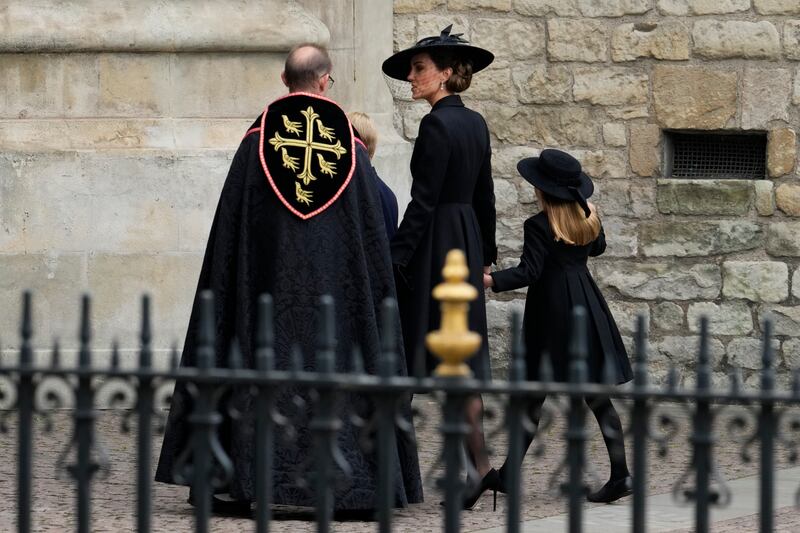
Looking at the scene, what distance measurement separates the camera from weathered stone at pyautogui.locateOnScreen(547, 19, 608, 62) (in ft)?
30.2

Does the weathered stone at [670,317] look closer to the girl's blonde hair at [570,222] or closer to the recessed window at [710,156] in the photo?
the recessed window at [710,156]

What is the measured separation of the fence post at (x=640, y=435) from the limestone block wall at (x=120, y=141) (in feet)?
17.5

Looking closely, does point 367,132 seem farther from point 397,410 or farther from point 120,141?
point 397,410

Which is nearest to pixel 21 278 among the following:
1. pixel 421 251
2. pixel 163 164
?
pixel 163 164

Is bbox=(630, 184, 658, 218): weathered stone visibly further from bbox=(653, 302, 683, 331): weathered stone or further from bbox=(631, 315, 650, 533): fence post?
bbox=(631, 315, 650, 533): fence post

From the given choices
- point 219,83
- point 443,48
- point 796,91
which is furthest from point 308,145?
point 796,91

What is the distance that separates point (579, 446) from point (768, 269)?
227 inches

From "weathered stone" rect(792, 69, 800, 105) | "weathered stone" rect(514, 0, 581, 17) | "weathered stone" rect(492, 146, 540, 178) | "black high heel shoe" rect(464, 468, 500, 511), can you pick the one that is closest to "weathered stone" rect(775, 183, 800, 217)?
"weathered stone" rect(792, 69, 800, 105)

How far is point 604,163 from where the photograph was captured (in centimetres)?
924

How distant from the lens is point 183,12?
896 centimetres

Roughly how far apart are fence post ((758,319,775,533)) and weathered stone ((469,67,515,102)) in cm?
594

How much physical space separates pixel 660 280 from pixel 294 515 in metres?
3.68

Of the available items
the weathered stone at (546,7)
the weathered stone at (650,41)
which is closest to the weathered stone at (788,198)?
the weathered stone at (650,41)

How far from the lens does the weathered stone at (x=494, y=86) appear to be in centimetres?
937
